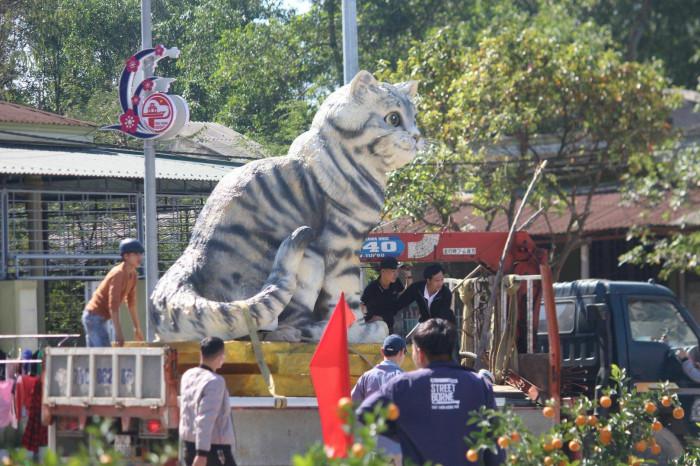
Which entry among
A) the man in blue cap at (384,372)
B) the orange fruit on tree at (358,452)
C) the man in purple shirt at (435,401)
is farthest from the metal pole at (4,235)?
the orange fruit on tree at (358,452)

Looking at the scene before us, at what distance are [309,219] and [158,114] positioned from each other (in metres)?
5.45

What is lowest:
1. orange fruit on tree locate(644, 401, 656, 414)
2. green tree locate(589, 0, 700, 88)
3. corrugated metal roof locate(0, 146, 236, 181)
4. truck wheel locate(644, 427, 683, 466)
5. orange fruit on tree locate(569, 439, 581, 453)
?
truck wheel locate(644, 427, 683, 466)

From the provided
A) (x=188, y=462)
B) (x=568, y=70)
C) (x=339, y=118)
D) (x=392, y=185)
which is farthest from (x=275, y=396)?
(x=568, y=70)

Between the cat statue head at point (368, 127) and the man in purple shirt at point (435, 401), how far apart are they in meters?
3.45

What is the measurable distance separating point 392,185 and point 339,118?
10647 millimetres

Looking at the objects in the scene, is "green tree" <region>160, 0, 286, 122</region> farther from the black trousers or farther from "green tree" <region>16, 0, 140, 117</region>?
the black trousers

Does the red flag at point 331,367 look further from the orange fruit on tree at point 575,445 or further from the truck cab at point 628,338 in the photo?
the truck cab at point 628,338

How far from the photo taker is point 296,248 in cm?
903

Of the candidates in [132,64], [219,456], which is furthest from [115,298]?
[132,64]

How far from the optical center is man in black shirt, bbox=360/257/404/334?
10.3 metres

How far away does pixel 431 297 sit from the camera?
10.2 m

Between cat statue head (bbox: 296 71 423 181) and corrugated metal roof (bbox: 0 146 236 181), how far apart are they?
8.04 meters

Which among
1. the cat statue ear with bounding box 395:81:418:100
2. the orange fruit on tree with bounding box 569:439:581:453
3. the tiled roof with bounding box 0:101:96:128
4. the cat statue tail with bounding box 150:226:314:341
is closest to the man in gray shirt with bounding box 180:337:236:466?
the cat statue tail with bounding box 150:226:314:341

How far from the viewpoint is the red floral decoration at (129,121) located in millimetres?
14421
